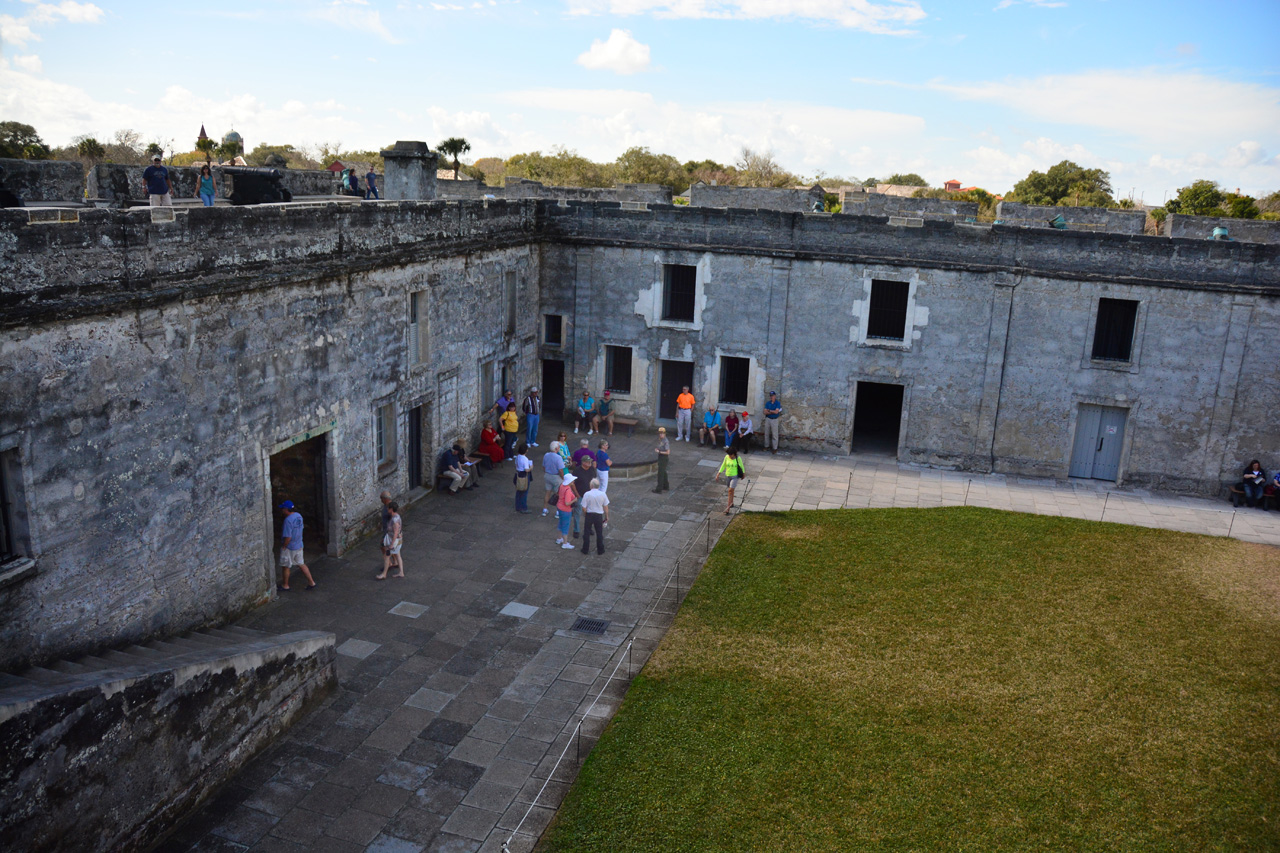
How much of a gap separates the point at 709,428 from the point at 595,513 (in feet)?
24.3

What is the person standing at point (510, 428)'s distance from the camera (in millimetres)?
19891

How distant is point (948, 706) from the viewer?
1144 cm

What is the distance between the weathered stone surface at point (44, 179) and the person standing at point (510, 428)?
8.58 m

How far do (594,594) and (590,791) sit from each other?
15.5 ft

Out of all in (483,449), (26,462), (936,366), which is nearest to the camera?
(26,462)

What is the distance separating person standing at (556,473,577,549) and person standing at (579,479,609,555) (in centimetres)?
24

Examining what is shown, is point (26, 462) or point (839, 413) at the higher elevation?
point (26, 462)

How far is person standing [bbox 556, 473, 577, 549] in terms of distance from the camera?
15.5 m

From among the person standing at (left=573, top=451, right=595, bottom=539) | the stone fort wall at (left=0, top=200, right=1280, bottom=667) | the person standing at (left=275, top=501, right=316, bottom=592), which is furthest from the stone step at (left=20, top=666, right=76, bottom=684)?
the person standing at (left=573, top=451, right=595, bottom=539)

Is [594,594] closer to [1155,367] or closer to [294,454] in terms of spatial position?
[294,454]

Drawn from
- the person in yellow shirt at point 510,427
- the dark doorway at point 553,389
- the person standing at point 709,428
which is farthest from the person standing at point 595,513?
the dark doorway at point 553,389

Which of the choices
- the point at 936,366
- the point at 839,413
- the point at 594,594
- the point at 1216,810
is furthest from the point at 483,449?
the point at 1216,810

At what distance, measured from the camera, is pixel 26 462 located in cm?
916

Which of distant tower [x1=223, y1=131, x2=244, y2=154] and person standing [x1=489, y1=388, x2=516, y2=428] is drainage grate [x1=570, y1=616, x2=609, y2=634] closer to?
person standing [x1=489, y1=388, x2=516, y2=428]
